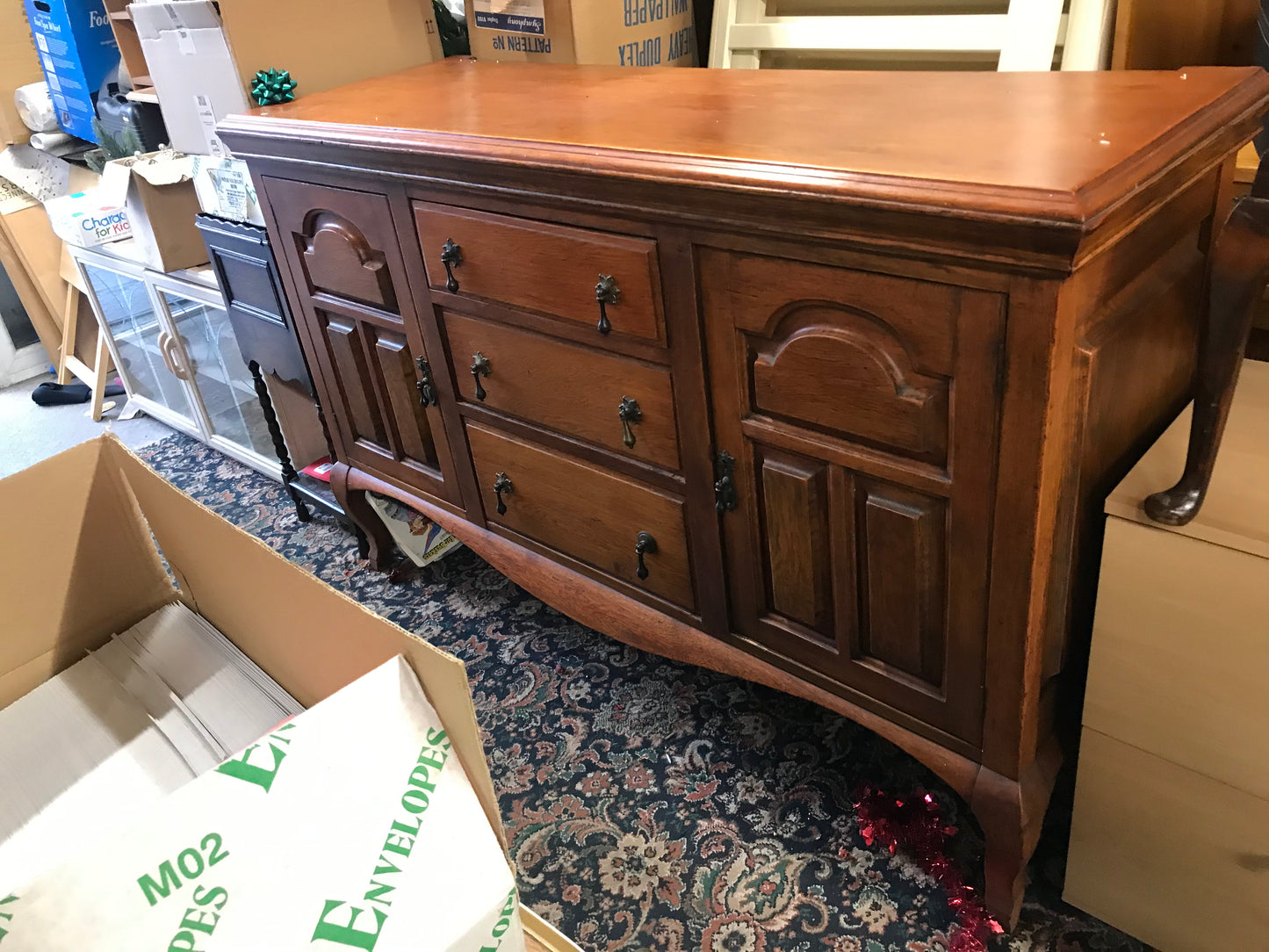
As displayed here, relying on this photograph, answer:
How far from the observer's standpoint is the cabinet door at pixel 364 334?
1.51m

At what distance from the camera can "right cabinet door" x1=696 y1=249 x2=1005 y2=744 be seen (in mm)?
923

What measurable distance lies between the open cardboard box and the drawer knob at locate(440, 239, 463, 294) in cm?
56

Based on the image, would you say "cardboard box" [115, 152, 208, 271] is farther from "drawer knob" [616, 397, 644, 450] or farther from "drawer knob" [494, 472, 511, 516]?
"drawer knob" [616, 397, 644, 450]

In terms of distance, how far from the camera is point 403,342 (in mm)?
1587

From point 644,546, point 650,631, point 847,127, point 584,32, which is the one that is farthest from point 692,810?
point 584,32

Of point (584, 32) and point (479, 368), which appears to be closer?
point (479, 368)

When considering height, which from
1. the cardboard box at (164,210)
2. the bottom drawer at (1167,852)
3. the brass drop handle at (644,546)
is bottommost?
the bottom drawer at (1167,852)

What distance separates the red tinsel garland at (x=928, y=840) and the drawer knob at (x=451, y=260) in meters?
0.97

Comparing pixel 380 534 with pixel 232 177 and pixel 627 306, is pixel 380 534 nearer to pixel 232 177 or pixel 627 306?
pixel 232 177

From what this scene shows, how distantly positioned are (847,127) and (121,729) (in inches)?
38.5

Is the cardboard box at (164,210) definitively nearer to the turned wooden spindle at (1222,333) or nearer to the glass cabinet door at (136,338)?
the glass cabinet door at (136,338)

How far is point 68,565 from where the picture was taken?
97 centimetres

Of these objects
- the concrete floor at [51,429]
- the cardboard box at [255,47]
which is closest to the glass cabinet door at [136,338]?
the concrete floor at [51,429]

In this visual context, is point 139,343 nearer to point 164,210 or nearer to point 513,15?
point 164,210
